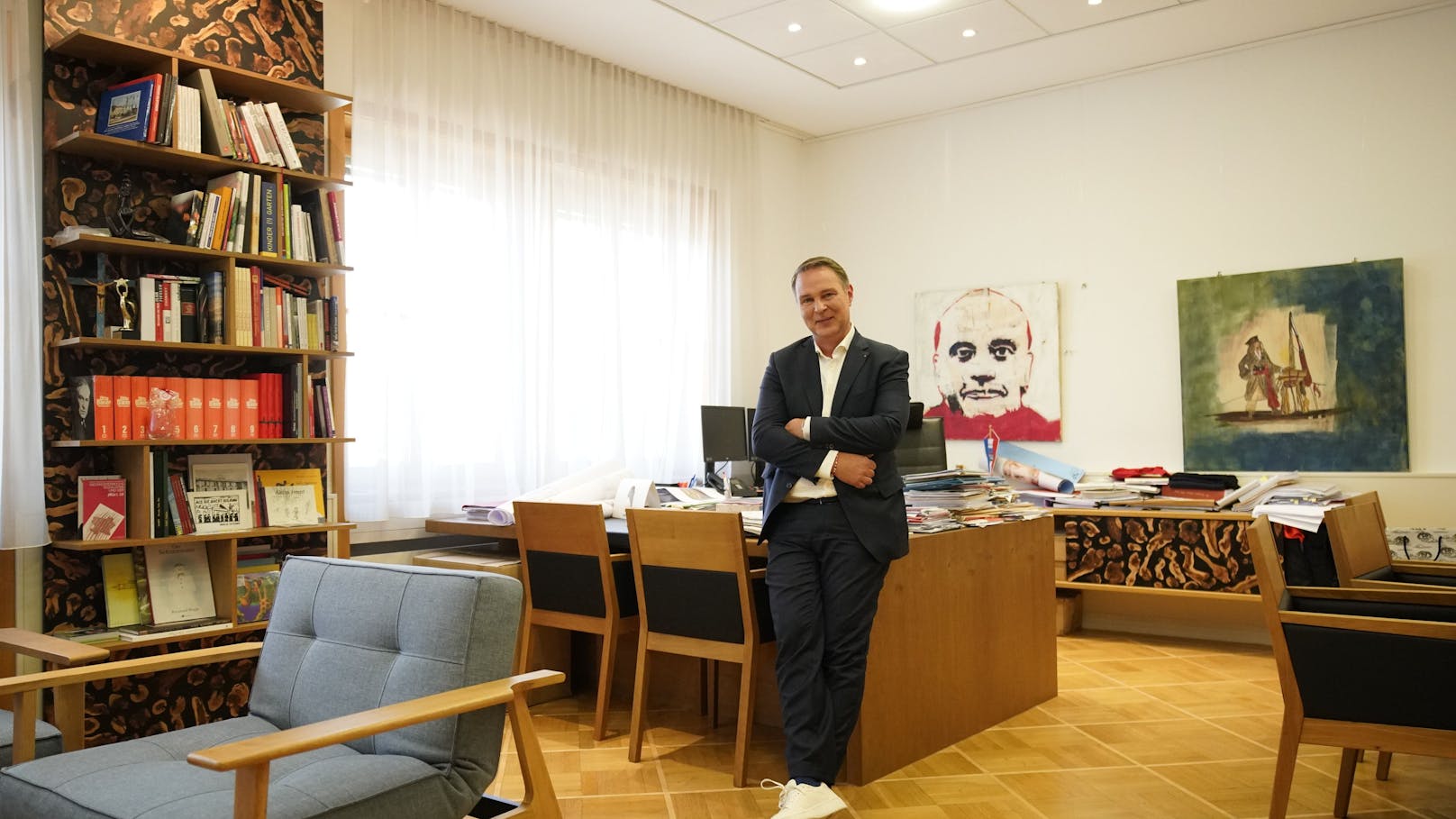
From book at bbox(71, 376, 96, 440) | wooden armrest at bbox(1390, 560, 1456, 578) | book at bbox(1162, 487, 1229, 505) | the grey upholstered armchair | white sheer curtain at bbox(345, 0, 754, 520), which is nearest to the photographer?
the grey upholstered armchair

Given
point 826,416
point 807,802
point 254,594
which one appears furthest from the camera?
point 254,594

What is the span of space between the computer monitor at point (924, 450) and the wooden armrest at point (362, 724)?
125 inches

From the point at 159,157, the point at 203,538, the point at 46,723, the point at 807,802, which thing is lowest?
the point at 807,802

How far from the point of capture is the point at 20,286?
3443mm

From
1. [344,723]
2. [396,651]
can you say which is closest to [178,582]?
[396,651]

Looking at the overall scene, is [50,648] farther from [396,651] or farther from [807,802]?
[807,802]

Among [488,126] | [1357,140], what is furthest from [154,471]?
[1357,140]

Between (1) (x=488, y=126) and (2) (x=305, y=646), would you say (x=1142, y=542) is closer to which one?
(1) (x=488, y=126)

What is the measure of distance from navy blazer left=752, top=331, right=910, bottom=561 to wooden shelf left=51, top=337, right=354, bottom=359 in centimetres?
172

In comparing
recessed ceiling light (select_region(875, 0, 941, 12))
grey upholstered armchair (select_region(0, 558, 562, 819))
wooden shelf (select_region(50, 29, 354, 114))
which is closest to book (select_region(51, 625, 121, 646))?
grey upholstered armchair (select_region(0, 558, 562, 819))

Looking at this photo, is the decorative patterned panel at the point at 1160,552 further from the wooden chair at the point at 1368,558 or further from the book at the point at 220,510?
the book at the point at 220,510

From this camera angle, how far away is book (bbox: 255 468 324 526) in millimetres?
3943

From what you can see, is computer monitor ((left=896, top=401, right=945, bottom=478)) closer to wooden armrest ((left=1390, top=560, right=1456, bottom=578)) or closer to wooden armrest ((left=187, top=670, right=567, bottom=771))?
wooden armrest ((left=1390, top=560, right=1456, bottom=578))

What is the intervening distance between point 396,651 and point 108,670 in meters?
0.67
